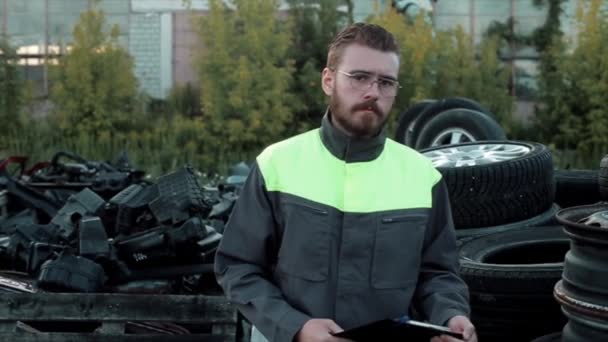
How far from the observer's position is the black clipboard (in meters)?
2.44

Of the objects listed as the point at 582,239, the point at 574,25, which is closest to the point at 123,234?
the point at 582,239

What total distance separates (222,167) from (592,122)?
5.02 m

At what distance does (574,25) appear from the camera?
48.9ft

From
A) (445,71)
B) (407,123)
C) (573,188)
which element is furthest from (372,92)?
(445,71)

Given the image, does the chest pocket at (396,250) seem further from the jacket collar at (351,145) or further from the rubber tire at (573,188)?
the rubber tire at (573,188)

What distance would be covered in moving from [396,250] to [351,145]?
0.32 meters

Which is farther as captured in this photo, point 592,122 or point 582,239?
point 592,122

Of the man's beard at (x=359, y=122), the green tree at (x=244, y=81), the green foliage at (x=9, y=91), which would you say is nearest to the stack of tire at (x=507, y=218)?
the man's beard at (x=359, y=122)

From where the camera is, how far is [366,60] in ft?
8.65

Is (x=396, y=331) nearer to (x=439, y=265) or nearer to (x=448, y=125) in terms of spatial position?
(x=439, y=265)

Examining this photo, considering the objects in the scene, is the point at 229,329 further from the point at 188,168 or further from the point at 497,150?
the point at 497,150

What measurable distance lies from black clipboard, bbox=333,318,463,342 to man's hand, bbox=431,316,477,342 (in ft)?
0.06

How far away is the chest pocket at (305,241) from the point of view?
267 centimetres

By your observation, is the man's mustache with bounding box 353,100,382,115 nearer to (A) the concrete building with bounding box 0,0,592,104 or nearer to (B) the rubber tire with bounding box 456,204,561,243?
(B) the rubber tire with bounding box 456,204,561,243
